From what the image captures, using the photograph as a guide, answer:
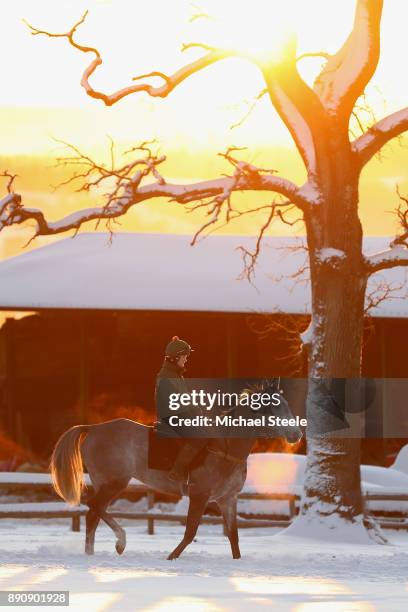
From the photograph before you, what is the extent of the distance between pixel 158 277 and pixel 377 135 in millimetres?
12969

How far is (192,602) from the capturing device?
12477mm

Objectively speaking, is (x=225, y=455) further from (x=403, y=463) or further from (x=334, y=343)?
(x=403, y=463)

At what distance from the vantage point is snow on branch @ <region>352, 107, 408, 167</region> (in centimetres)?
2170

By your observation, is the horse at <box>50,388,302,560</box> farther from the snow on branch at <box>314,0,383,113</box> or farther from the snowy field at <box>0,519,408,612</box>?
the snow on branch at <box>314,0,383,113</box>

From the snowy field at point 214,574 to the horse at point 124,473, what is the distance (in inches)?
15.3

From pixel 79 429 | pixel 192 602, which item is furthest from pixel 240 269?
pixel 192 602

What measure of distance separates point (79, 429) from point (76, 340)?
14506 millimetres

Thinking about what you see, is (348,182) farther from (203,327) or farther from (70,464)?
(203,327)

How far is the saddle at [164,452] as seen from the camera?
17125mm

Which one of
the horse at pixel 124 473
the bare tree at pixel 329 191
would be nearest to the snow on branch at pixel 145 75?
Result: the bare tree at pixel 329 191

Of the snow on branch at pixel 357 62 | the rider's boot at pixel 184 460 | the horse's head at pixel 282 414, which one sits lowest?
the rider's boot at pixel 184 460

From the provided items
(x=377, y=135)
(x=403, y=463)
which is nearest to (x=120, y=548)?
(x=377, y=135)

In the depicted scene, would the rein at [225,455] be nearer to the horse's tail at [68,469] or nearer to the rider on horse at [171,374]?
the rider on horse at [171,374]

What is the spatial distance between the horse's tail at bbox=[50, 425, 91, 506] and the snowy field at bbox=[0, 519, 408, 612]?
706mm
